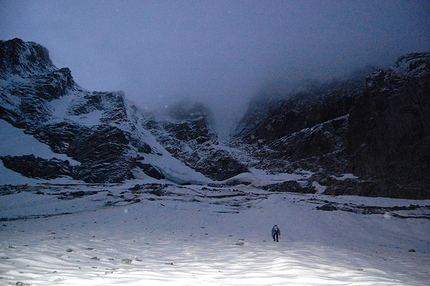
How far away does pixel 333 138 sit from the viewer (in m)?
93.1

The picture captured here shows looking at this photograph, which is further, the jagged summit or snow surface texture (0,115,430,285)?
the jagged summit

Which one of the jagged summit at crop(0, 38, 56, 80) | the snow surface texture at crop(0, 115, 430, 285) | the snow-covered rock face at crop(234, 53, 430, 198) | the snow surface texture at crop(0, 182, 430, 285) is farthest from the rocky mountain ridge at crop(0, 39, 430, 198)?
the snow surface texture at crop(0, 182, 430, 285)

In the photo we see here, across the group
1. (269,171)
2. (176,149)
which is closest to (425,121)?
(269,171)

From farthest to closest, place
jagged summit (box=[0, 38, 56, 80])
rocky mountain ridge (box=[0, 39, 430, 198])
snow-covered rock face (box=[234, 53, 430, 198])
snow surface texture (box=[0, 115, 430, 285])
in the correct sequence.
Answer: jagged summit (box=[0, 38, 56, 80])
rocky mountain ridge (box=[0, 39, 430, 198])
snow-covered rock face (box=[234, 53, 430, 198])
snow surface texture (box=[0, 115, 430, 285])

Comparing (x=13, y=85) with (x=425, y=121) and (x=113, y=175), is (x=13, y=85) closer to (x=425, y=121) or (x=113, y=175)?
(x=113, y=175)

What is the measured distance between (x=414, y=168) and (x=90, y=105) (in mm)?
119233

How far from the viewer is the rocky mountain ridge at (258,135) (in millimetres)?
65750

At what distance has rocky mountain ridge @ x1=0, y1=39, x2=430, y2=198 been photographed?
216ft

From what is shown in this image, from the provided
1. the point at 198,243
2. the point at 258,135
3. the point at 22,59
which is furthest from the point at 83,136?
the point at 198,243

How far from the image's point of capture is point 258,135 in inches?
5148

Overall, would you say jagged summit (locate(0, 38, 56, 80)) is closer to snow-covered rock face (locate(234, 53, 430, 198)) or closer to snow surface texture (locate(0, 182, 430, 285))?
snow surface texture (locate(0, 182, 430, 285))

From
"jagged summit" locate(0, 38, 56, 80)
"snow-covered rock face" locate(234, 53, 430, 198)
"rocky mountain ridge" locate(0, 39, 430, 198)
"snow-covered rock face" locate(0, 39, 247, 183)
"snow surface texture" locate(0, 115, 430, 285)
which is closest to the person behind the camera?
"snow surface texture" locate(0, 115, 430, 285)

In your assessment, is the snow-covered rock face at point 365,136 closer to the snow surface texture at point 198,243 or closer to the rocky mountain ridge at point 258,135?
the rocky mountain ridge at point 258,135

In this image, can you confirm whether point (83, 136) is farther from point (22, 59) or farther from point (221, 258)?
point (221, 258)
